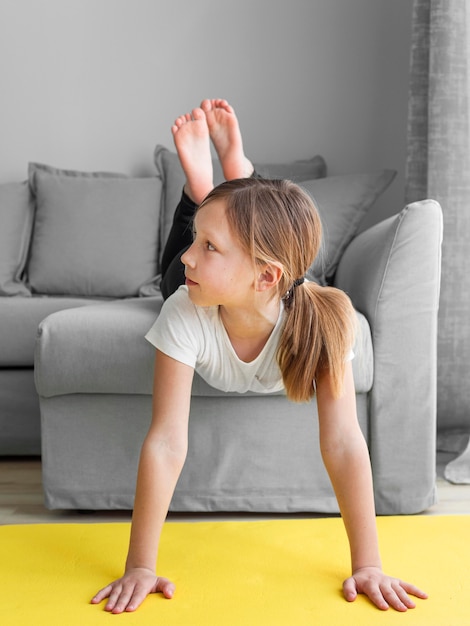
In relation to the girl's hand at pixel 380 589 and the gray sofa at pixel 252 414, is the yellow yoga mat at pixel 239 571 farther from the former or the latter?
the gray sofa at pixel 252 414

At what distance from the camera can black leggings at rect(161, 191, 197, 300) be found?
5.89 ft

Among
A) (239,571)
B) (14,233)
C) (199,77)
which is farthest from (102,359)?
(199,77)

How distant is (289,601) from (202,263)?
20.9 inches

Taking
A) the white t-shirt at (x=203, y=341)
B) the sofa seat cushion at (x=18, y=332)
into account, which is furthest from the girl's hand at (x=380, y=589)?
the sofa seat cushion at (x=18, y=332)

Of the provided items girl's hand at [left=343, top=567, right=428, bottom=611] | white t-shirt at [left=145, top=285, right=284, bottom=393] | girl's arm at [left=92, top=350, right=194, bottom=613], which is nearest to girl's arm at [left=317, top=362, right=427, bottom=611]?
girl's hand at [left=343, top=567, right=428, bottom=611]

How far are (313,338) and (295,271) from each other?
0.12m

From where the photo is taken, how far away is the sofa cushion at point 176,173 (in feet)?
8.87

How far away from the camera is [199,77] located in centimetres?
303

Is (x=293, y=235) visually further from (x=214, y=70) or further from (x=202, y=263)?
(x=214, y=70)

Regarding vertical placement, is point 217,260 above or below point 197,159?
below

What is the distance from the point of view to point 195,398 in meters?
1.67

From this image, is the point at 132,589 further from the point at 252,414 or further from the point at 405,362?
the point at 405,362

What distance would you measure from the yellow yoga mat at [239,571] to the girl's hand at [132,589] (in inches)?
0.5

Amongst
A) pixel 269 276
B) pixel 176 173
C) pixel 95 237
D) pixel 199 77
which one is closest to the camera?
pixel 269 276
